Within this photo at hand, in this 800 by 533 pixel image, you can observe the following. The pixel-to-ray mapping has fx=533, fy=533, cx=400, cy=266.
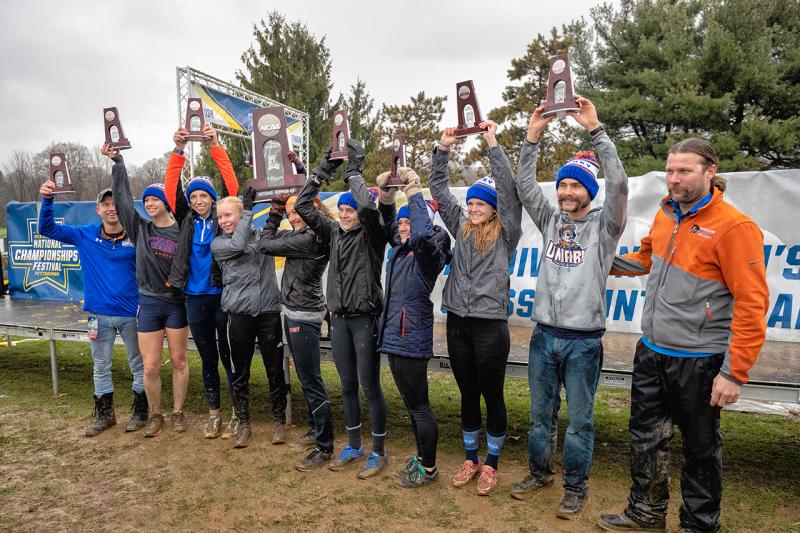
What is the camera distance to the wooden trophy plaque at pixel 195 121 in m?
4.38

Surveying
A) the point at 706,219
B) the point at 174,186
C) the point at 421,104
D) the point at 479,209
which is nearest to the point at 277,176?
the point at 174,186

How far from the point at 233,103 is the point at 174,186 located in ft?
26.9

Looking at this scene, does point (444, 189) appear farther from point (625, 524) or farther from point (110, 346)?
point (110, 346)

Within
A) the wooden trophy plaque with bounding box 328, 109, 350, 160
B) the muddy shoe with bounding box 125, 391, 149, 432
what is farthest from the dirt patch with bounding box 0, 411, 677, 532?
the wooden trophy plaque with bounding box 328, 109, 350, 160

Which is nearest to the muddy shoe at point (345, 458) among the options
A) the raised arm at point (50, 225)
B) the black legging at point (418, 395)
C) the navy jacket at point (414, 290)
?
the black legging at point (418, 395)

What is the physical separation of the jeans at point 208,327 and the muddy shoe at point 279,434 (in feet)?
1.67

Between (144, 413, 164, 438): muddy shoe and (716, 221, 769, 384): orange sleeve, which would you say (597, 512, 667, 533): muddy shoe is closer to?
(716, 221, 769, 384): orange sleeve

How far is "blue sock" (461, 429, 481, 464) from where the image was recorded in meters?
3.59

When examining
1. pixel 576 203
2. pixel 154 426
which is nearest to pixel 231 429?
pixel 154 426

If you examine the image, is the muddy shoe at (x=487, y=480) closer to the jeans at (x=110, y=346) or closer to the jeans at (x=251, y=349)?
the jeans at (x=251, y=349)

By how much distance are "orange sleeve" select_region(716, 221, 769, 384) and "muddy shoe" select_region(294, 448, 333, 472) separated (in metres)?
2.76

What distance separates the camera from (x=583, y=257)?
3.08m

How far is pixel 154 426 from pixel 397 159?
3.21m

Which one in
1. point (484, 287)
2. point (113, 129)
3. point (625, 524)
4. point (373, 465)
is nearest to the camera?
point (625, 524)
